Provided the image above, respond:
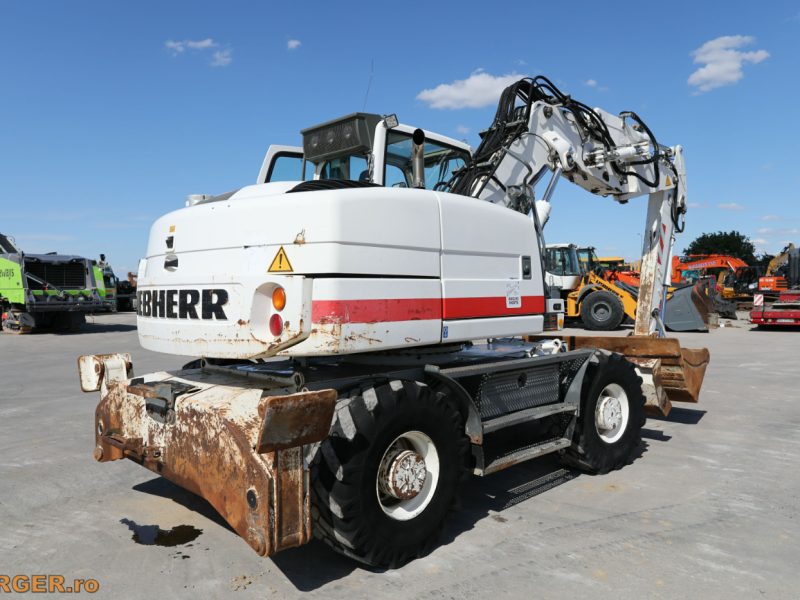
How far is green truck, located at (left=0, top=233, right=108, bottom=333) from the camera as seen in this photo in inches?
750

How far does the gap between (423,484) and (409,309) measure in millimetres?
1093

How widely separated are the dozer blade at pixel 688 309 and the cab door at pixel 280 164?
16165 mm

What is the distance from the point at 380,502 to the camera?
3.61 metres

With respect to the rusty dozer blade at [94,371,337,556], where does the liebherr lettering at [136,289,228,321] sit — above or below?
above

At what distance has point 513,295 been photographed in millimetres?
4664

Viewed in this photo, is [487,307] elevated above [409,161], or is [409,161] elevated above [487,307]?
[409,161]

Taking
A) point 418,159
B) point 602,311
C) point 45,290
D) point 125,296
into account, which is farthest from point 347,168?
point 125,296

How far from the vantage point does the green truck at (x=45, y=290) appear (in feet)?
62.5

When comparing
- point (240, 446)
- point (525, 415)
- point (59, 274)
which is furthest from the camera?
point (59, 274)

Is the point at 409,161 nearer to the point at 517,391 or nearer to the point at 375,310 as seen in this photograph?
the point at 375,310

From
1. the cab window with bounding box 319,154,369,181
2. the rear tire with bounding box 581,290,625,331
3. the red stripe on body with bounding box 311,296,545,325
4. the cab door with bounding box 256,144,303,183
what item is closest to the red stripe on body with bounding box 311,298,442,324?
the red stripe on body with bounding box 311,296,545,325

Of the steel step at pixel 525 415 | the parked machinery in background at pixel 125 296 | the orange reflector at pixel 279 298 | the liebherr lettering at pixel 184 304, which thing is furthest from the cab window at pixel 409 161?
the parked machinery in background at pixel 125 296

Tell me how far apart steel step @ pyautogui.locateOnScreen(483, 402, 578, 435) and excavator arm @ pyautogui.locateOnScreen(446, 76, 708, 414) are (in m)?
1.48

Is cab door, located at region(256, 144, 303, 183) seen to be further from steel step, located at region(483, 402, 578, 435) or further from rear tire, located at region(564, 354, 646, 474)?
rear tire, located at region(564, 354, 646, 474)
